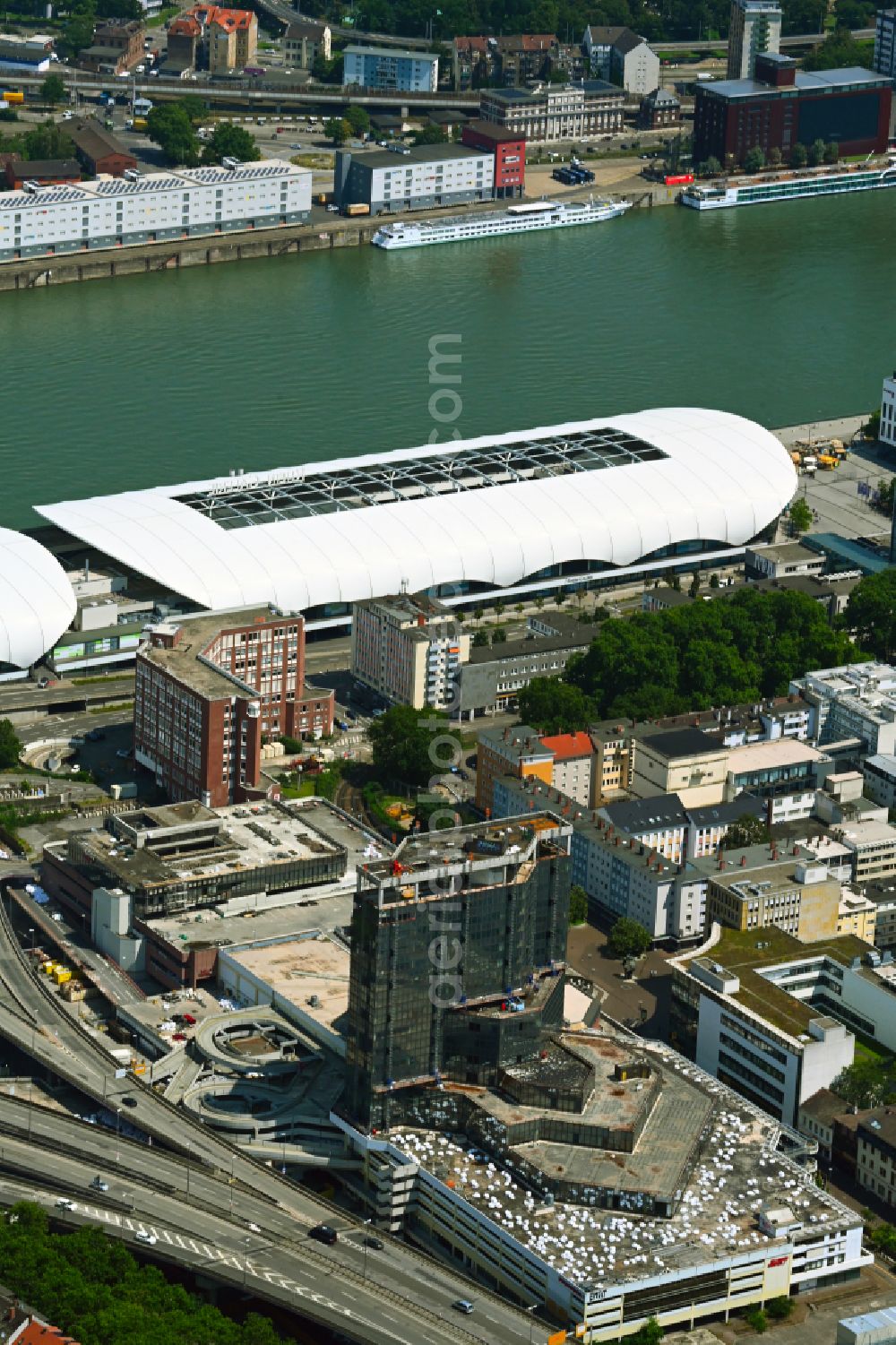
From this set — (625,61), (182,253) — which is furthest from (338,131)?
(182,253)

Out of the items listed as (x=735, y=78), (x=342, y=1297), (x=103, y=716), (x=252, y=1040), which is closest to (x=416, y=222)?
(x=735, y=78)

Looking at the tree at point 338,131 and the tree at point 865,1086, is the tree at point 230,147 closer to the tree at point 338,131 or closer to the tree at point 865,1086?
the tree at point 338,131

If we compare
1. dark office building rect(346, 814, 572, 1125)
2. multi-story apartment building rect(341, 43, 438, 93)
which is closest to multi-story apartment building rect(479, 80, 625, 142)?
multi-story apartment building rect(341, 43, 438, 93)

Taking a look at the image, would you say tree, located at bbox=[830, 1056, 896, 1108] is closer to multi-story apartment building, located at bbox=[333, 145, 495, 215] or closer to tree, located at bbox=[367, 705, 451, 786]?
tree, located at bbox=[367, 705, 451, 786]

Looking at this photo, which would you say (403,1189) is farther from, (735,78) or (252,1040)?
(735,78)

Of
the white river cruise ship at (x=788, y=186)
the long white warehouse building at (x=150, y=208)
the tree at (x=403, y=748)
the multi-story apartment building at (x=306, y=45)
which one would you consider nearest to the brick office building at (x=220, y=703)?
the tree at (x=403, y=748)

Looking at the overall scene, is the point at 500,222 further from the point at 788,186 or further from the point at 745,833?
the point at 745,833
